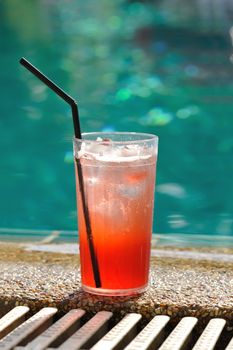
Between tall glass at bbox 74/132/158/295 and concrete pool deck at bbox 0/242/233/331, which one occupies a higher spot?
tall glass at bbox 74/132/158/295

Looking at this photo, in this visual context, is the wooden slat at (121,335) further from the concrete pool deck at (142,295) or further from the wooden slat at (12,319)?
the wooden slat at (12,319)

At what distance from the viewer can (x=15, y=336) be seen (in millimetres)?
1763

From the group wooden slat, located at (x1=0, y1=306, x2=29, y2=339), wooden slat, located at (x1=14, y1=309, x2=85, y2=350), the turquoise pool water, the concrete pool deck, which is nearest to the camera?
wooden slat, located at (x1=14, y1=309, x2=85, y2=350)

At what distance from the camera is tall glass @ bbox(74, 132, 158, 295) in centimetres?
194

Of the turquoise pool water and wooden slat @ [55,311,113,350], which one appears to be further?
the turquoise pool water

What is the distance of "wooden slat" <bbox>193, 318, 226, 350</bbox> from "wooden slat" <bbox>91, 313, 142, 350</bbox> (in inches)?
6.6

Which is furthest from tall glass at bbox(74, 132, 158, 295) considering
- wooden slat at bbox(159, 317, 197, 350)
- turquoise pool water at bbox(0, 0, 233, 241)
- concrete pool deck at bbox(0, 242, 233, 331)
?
turquoise pool water at bbox(0, 0, 233, 241)

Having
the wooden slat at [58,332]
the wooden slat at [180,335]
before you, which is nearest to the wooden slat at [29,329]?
the wooden slat at [58,332]

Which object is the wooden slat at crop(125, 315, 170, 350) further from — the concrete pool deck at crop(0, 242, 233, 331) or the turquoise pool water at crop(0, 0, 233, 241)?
the turquoise pool water at crop(0, 0, 233, 241)

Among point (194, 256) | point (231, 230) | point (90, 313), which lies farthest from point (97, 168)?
point (231, 230)

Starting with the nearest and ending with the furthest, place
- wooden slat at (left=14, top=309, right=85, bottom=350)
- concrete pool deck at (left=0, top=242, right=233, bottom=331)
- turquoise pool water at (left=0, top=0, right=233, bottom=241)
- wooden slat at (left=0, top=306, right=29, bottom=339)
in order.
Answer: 1. wooden slat at (left=14, top=309, right=85, bottom=350)
2. wooden slat at (left=0, top=306, right=29, bottom=339)
3. concrete pool deck at (left=0, top=242, right=233, bottom=331)
4. turquoise pool water at (left=0, top=0, right=233, bottom=241)

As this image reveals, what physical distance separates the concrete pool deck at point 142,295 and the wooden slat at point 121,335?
0.05 meters

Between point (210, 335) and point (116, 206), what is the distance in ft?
1.28

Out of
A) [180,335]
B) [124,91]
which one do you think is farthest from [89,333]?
[124,91]
